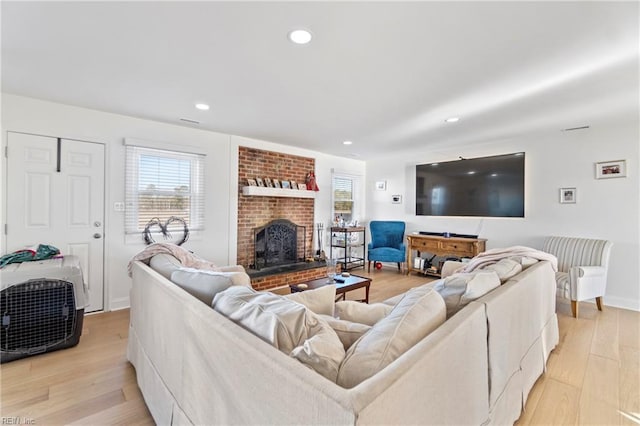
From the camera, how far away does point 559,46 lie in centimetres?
188

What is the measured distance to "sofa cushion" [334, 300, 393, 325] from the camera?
1.53m

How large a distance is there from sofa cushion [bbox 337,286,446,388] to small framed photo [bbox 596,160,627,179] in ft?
13.0

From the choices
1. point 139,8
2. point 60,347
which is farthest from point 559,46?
point 60,347

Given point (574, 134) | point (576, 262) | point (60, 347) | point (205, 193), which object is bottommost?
point (60, 347)

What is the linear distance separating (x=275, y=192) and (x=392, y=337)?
3844 mm

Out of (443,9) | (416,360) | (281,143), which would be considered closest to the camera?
(416,360)

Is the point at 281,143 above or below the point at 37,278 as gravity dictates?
above

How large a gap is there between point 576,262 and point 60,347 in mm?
5349

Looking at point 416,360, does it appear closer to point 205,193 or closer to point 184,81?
point 184,81

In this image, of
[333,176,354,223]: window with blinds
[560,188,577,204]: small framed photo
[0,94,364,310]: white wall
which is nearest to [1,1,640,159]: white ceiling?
[0,94,364,310]: white wall

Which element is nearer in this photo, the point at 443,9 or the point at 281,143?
the point at 443,9

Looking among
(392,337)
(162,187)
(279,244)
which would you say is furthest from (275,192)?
(392,337)

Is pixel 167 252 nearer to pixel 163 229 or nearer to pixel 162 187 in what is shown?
pixel 163 229

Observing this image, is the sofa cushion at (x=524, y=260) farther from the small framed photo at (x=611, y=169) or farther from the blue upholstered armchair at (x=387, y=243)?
the blue upholstered armchair at (x=387, y=243)
